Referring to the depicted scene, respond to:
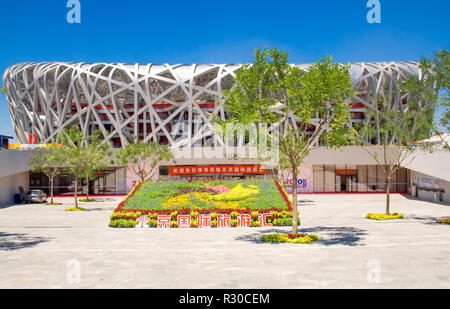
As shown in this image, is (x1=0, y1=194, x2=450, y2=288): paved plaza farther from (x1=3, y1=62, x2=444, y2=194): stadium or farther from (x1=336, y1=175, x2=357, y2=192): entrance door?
(x1=336, y1=175, x2=357, y2=192): entrance door

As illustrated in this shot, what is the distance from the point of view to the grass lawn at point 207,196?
83.1 feet

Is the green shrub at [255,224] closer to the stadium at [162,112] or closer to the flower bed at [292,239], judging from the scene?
the flower bed at [292,239]

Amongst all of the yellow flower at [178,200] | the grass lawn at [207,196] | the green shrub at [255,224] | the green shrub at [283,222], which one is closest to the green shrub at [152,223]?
the grass lawn at [207,196]

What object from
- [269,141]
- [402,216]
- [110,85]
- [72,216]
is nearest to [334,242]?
[269,141]

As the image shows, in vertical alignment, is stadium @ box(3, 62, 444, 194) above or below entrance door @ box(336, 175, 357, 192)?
above

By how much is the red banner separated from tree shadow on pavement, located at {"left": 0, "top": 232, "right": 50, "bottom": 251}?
30068 mm

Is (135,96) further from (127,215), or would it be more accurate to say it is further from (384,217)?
(384,217)

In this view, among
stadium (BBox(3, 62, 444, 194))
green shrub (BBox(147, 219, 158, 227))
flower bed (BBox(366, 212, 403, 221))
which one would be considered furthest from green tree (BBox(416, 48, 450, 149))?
stadium (BBox(3, 62, 444, 194))

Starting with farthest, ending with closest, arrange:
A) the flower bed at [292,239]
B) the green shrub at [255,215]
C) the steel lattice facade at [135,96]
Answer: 1. the steel lattice facade at [135,96]
2. the green shrub at [255,215]
3. the flower bed at [292,239]

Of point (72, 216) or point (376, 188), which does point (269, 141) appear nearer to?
point (72, 216)

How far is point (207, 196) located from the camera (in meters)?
27.1

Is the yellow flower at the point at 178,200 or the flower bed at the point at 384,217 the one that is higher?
the yellow flower at the point at 178,200

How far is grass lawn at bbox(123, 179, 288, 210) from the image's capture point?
83.1 ft

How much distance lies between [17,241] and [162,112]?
41669mm
